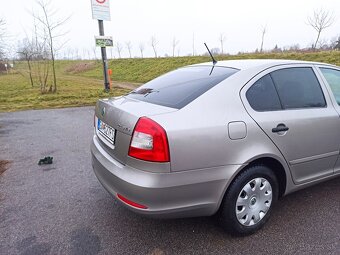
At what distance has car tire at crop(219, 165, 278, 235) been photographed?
225 centimetres

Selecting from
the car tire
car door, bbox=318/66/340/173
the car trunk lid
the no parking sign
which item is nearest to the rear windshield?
the car trunk lid

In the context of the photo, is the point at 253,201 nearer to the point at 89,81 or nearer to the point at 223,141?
the point at 223,141

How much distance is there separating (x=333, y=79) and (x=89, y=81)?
24.3 m

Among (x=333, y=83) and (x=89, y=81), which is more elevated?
(x=333, y=83)

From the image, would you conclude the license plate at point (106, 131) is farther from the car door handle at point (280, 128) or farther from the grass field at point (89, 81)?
the grass field at point (89, 81)

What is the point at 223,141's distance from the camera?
211 cm

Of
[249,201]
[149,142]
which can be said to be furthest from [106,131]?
[249,201]

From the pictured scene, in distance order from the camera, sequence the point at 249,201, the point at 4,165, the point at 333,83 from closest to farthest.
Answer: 1. the point at 249,201
2. the point at 333,83
3. the point at 4,165

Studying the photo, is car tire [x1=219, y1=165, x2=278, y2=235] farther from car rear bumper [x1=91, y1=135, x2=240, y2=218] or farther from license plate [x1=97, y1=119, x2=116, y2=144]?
license plate [x1=97, y1=119, x2=116, y2=144]

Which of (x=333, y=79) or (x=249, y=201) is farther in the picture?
(x=333, y=79)

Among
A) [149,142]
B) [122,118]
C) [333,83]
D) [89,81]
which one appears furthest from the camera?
[89,81]

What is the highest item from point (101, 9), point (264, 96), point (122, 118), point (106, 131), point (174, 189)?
point (101, 9)

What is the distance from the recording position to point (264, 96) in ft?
8.06

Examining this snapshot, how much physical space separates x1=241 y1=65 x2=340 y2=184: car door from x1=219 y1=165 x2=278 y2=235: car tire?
0.96ft
